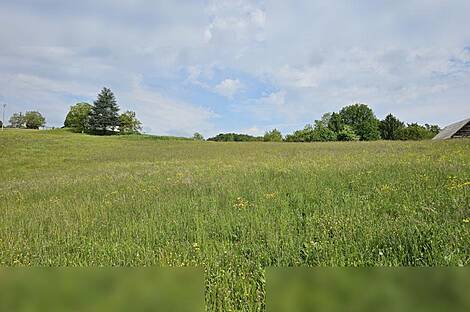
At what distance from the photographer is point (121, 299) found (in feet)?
4.58

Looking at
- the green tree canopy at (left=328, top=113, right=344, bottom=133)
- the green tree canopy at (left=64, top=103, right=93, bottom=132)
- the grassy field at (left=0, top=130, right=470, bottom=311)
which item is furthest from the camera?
the green tree canopy at (left=328, top=113, right=344, bottom=133)

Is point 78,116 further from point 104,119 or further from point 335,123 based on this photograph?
point 335,123

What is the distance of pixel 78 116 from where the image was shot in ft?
356

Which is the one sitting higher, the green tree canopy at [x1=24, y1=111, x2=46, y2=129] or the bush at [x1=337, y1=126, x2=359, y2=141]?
the green tree canopy at [x1=24, y1=111, x2=46, y2=129]

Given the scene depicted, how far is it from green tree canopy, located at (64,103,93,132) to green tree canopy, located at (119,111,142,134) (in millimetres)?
12904

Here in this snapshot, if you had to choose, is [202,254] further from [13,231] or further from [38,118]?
[38,118]

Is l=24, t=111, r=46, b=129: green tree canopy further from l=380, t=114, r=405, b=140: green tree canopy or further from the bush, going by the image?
l=380, t=114, r=405, b=140: green tree canopy

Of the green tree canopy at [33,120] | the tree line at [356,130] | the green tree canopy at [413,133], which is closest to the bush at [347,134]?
the tree line at [356,130]

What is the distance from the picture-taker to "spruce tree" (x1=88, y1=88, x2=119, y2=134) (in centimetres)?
9500

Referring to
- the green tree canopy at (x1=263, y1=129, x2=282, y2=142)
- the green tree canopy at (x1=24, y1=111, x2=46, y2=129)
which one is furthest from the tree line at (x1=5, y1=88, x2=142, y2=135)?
the green tree canopy at (x1=263, y1=129, x2=282, y2=142)

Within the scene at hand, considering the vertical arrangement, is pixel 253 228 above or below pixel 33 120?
below

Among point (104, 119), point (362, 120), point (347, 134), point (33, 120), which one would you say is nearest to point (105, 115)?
point (104, 119)

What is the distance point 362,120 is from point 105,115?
95005mm

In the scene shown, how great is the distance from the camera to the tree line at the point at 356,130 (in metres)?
101
